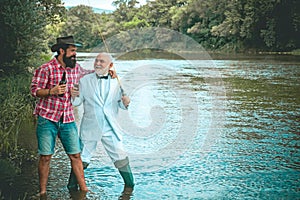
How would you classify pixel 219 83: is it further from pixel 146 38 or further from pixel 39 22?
pixel 146 38

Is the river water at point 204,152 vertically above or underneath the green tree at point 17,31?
underneath

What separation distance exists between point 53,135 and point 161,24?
86.7m

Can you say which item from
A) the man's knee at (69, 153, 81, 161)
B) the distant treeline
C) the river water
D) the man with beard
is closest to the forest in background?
the distant treeline

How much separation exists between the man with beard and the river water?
653 mm

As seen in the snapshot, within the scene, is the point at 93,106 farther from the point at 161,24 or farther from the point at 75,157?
the point at 161,24

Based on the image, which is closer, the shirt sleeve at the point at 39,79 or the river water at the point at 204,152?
the shirt sleeve at the point at 39,79

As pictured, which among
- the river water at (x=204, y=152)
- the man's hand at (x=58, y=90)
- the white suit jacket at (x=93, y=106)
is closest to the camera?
the man's hand at (x=58, y=90)

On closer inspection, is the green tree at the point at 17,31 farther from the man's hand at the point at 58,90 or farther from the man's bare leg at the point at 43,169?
the man's hand at the point at 58,90

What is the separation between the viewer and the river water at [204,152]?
20.5 feet

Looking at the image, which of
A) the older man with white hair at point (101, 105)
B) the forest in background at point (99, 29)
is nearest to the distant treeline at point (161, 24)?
the forest in background at point (99, 29)

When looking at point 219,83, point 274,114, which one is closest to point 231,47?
point 219,83

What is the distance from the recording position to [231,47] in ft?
230

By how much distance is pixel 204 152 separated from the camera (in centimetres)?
838

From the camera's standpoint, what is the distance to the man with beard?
536 cm
